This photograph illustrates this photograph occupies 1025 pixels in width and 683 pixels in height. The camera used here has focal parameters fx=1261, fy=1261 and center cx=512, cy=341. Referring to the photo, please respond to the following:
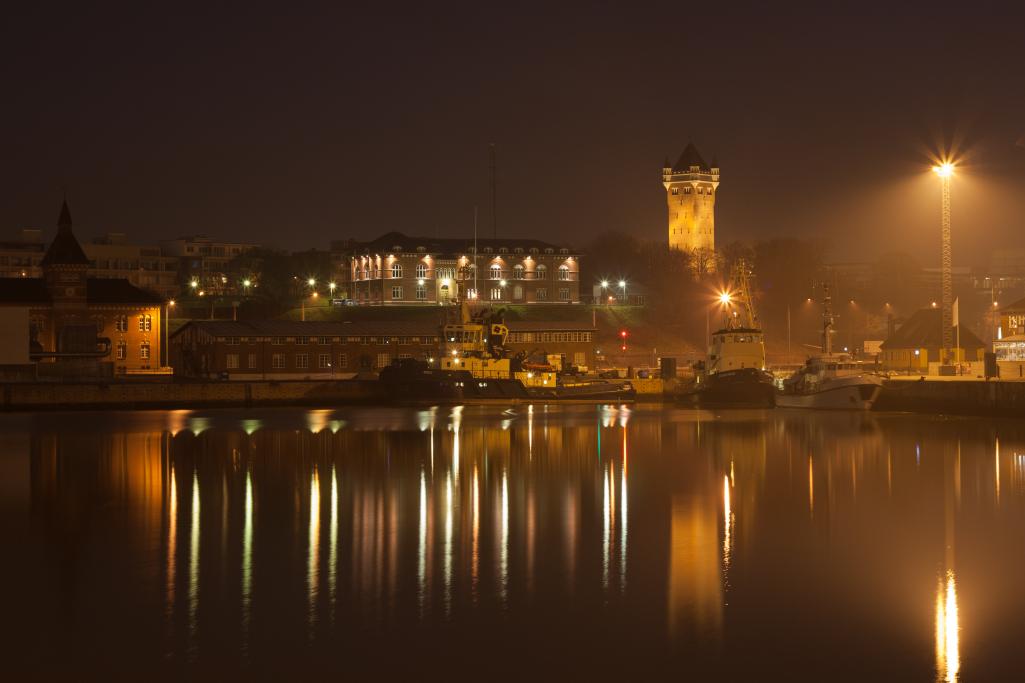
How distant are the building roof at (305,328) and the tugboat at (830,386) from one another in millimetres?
25334

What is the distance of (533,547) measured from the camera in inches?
890

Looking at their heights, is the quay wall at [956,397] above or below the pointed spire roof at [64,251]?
below

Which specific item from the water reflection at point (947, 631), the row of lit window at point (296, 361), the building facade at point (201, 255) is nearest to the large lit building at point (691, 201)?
the building facade at point (201, 255)

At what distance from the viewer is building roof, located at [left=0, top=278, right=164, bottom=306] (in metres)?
70.2

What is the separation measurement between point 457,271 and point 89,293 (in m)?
42.6

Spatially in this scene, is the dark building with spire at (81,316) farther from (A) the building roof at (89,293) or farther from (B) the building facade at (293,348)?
(B) the building facade at (293,348)

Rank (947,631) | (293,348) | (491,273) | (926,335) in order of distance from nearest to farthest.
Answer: (947,631) < (293,348) < (926,335) < (491,273)

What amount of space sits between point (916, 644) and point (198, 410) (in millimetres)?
47163

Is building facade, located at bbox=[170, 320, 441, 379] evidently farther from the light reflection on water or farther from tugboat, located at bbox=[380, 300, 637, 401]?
the light reflection on water

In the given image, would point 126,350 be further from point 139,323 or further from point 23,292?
point 23,292

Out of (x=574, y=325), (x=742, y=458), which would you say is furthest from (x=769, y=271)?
(x=742, y=458)

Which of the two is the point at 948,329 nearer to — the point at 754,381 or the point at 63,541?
the point at 754,381

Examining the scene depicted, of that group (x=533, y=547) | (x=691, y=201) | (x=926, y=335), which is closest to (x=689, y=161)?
(x=691, y=201)

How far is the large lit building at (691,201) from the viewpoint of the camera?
143m
